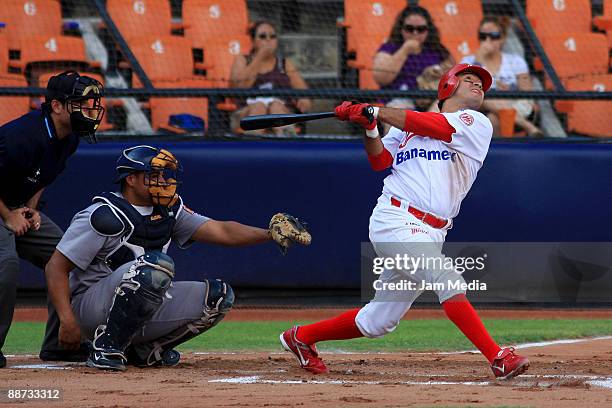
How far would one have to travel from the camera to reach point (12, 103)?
8539mm

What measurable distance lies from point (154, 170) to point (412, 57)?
14.7 ft

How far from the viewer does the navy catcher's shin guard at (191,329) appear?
517cm

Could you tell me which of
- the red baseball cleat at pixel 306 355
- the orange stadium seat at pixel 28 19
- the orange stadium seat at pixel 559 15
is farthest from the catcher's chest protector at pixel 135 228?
the orange stadium seat at pixel 559 15

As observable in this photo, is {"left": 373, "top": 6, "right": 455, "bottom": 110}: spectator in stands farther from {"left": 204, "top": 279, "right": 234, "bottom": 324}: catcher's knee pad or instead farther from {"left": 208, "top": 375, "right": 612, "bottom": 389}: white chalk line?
{"left": 208, "top": 375, "right": 612, "bottom": 389}: white chalk line

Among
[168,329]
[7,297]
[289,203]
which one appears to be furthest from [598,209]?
[7,297]

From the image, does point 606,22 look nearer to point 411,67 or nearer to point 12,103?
point 411,67

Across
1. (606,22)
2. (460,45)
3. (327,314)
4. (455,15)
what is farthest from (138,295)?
(606,22)

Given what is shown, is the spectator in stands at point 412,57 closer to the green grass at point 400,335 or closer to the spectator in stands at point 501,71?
the spectator in stands at point 501,71

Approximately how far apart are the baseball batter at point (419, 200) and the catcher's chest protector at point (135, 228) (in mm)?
832

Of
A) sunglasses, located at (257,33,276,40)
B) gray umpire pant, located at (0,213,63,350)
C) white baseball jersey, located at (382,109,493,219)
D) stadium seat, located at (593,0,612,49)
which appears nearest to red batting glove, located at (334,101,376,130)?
white baseball jersey, located at (382,109,493,219)

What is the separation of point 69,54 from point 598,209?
455 cm

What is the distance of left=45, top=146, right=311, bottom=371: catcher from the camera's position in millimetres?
4934

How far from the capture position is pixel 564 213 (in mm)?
8383

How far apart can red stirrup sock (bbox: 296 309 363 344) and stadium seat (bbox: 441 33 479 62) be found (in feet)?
15.7
